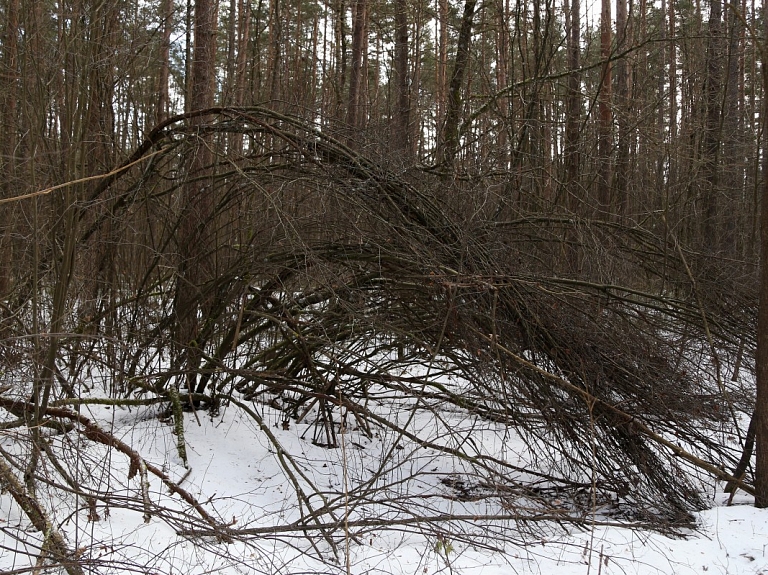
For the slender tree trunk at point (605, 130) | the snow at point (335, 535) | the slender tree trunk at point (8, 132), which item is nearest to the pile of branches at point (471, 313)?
the snow at point (335, 535)

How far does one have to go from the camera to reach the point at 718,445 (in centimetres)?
517

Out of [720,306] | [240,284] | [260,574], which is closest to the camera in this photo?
[260,574]

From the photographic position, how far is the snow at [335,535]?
371 centimetres

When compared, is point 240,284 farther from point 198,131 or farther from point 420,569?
point 420,569

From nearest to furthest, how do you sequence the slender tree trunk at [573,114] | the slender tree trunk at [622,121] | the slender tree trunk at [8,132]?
1. the slender tree trunk at [8,132]
2. the slender tree trunk at [622,121]
3. the slender tree trunk at [573,114]

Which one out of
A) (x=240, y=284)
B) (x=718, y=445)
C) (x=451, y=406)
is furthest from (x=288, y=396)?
(x=718, y=445)

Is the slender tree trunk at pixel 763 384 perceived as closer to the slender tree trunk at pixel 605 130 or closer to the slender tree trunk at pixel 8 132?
the slender tree trunk at pixel 605 130

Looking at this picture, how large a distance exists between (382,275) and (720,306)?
284cm

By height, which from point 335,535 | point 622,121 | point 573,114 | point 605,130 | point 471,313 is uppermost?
point 573,114

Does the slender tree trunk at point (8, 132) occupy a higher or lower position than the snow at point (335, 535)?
higher

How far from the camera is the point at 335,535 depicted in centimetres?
414

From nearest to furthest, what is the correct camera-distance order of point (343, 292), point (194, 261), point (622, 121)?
point (343, 292) → point (194, 261) → point (622, 121)

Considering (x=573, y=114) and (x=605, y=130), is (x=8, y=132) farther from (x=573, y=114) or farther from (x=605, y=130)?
(x=605, y=130)

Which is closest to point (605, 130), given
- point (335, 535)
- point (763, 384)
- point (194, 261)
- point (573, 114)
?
point (573, 114)
